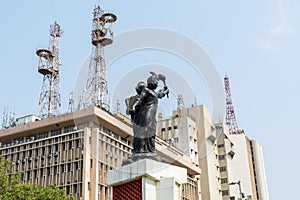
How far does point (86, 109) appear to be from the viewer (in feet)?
126

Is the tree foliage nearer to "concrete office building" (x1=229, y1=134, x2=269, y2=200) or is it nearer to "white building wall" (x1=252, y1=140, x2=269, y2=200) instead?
"concrete office building" (x1=229, y1=134, x2=269, y2=200)

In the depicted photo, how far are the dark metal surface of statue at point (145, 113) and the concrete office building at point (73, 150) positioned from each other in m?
23.3

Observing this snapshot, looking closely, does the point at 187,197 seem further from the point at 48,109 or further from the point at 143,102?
the point at 143,102

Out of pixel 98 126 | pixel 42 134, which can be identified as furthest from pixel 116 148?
pixel 42 134

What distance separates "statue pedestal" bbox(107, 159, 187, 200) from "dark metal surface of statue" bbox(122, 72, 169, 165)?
1.22 feet

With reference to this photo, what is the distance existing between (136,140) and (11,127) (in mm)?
33141

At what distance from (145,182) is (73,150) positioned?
89.9 feet

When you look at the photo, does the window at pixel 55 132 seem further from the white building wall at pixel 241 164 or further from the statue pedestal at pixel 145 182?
the white building wall at pixel 241 164

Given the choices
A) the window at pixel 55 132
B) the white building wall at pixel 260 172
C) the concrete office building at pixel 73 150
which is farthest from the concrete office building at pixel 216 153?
the window at pixel 55 132

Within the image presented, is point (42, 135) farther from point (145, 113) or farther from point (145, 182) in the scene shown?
point (145, 182)

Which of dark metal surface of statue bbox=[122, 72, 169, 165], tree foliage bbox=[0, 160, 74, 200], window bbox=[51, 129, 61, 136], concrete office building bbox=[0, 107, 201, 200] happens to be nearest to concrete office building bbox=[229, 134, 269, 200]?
concrete office building bbox=[0, 107, 201, 200]

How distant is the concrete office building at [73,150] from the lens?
36.8 metres

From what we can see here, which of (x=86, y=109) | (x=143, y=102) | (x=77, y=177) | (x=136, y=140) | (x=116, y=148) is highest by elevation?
(x=86, y=109)

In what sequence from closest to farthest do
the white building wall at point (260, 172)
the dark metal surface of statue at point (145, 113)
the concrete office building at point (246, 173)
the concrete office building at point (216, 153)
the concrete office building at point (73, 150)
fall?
1. the dark metal surface of statue at point (145, 113)
2. the concrete office building at point (73, 150)
3. the concrete office building at point (216, 153)
4. the concrete office building at point (246, 173)
5. the white building wall at point (260, 172)
